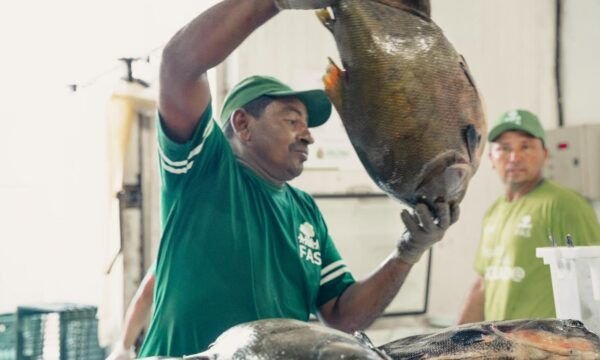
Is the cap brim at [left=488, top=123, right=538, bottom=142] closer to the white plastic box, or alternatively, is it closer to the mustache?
the mustache

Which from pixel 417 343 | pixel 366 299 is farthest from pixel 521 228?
pixel 417 343

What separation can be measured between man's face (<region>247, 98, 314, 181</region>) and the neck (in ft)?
5.33

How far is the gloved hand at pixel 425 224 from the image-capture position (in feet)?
4.50

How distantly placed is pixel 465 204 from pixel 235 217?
2.39 m

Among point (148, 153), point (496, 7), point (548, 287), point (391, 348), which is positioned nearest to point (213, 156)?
point (391, 348)

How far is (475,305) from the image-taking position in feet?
10.8

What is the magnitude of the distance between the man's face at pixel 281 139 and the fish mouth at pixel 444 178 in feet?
1.89

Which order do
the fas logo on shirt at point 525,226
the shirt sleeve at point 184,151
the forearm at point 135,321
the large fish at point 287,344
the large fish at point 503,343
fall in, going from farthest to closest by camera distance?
the fas logo on shirt at point 525,226
the forearm at point 135,321
the shirt sleeve at point 184,151
the large fish at point 503,343
the large fish at point 287,344

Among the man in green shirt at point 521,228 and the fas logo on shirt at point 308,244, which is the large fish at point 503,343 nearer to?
the fas logo on shirt at point 308,244

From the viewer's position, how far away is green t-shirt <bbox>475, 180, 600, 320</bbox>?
2.90 metres

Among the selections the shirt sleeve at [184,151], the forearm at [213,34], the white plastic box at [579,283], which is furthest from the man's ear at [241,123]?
the white plastic box at [579,283]

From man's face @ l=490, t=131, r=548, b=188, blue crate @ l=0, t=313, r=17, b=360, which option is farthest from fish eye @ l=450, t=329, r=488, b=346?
blue crate @ l=0, t=313, r=17, b=360

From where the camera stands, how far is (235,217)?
166cm

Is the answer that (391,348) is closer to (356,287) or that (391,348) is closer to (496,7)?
(356,287)
